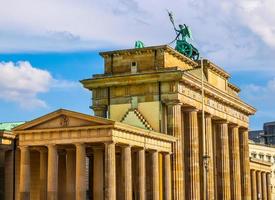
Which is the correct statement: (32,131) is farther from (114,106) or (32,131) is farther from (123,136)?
(114,106)

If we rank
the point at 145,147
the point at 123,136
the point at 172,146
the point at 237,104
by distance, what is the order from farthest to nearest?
the point at 237,104 → the point at 172,146 → the point at 145,147 → the point at 123,136

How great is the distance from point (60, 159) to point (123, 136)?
11852 mm

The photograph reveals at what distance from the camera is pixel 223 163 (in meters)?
95.4

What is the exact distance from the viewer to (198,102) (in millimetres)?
86125

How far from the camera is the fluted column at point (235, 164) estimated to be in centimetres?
9894

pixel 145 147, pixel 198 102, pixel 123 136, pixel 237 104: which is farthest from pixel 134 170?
pixel 237 104

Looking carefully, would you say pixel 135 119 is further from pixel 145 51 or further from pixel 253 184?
pixel 253 184

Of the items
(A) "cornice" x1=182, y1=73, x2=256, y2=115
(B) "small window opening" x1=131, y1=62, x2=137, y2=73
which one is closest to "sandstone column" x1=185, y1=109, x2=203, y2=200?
(A) "cornice" x1=182, y1=73, x2=256, y2=115

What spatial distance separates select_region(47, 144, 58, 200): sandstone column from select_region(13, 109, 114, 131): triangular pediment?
2.31 meters

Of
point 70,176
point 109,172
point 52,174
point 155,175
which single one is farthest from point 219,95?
point 52,174

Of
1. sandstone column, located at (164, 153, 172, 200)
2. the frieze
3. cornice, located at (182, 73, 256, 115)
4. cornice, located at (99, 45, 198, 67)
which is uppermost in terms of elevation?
cornice, located at (99, 45, 198, 67)

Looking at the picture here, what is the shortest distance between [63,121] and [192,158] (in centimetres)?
2210

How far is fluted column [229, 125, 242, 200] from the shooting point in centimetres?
9894

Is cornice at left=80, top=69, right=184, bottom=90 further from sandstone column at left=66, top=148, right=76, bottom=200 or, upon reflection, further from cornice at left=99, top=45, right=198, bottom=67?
sandstone column at left=66, top=148, right=76, bottom=200
